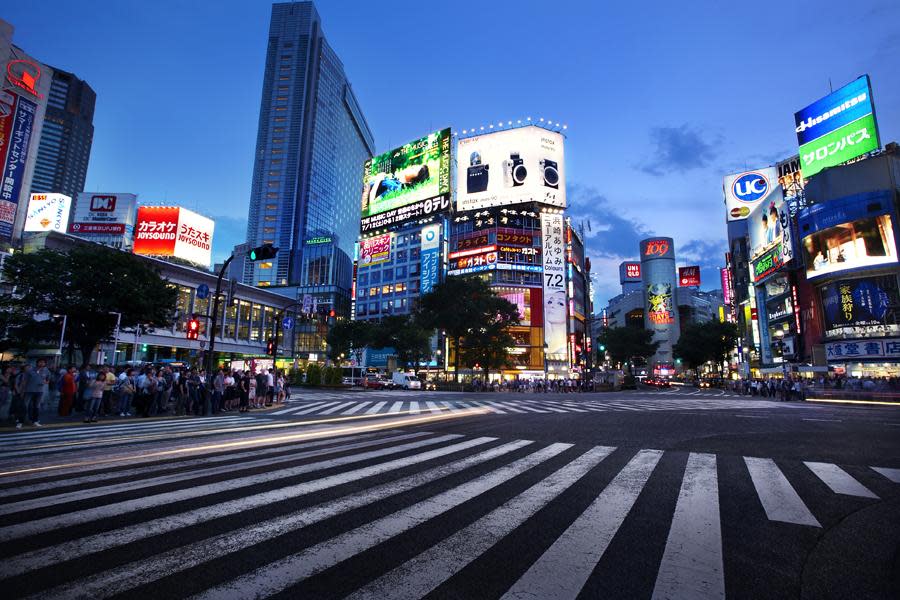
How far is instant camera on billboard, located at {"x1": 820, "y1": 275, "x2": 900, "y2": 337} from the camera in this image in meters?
45.6

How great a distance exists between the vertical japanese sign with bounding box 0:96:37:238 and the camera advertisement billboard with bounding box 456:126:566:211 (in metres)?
54.6

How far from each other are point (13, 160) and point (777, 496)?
5785 cm

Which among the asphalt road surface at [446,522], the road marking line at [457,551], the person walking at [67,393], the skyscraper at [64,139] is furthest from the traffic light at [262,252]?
the skyscraper at [64,139]

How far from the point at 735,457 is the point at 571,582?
22.5ft

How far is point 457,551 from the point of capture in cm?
368

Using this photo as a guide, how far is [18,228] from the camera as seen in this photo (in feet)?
142

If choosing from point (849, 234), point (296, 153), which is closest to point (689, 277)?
point (849, 234)

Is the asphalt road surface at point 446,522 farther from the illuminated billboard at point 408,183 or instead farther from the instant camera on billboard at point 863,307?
the illuminated billboard at point 408,183

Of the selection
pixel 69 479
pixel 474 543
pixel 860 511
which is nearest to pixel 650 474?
pixel 860 511

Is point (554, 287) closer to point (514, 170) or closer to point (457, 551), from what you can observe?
point (514, 170)

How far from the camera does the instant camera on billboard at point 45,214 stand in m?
49.9

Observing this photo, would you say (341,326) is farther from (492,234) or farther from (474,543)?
(474,543)

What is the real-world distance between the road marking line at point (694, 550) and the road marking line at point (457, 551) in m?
1.34

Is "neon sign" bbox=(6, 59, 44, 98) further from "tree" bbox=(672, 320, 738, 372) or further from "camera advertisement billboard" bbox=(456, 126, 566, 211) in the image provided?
"tree" bbox=(672, 320, 738, 372)
